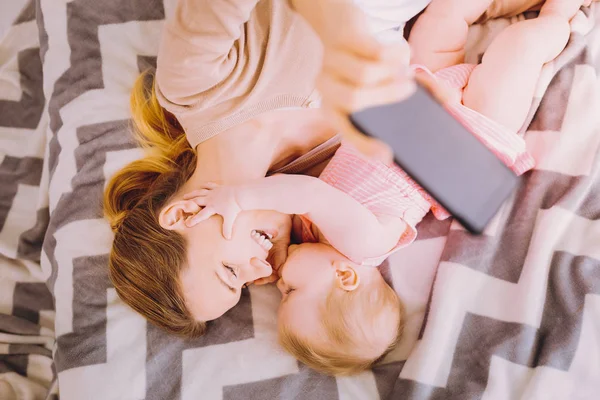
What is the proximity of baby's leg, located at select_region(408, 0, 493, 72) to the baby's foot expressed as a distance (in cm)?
12

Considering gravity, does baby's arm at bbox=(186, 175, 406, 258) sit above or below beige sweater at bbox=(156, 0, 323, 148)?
below

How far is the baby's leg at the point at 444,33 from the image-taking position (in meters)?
1.10

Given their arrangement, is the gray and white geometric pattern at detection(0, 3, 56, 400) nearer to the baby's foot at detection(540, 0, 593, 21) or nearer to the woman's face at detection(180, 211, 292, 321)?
the woman's face at detection(180, 211, 292, 321)

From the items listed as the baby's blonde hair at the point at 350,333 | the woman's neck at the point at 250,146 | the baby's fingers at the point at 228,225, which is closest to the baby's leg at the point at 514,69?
the woman's neck at the point at 250,146

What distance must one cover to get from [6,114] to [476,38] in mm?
1173

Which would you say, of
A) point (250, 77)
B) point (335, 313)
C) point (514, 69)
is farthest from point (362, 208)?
point (514, 69)

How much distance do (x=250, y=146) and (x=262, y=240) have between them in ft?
0.58

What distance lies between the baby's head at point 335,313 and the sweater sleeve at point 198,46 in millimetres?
365

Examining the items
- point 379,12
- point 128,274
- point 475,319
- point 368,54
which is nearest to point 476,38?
point 379,12

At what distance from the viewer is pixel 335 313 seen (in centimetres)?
89

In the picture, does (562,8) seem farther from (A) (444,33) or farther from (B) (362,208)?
(B) (362,208)

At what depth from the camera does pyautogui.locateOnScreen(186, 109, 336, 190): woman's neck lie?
0.94 m

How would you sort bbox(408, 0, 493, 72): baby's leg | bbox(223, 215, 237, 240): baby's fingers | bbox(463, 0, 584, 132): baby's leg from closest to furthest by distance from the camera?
1. bbox(223, 215, 237, 240): baby's fingers
2. bbox(463, 0, 584, 132): baby's leg
3. bbox(408, 0, 493, 72): baby's leg

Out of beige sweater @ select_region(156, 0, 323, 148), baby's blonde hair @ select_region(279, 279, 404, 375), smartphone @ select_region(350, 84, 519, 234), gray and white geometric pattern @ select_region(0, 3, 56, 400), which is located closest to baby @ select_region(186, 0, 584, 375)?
baby's blonde hair @ select_region(279, 279, 404, 375)
